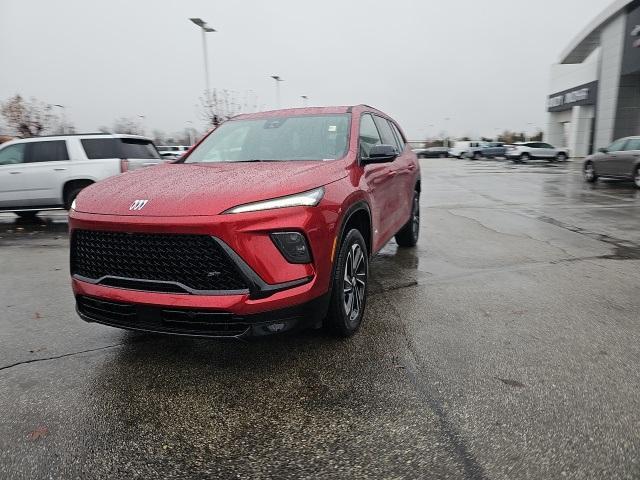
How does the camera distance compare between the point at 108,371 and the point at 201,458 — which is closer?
the point at 201,458

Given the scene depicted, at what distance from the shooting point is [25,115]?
3359 centimetres

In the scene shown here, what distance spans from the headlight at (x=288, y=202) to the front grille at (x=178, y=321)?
0.61m

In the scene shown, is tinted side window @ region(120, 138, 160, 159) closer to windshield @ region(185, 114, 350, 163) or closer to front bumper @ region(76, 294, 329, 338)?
windshield @ region(185, 114, 350, 163)

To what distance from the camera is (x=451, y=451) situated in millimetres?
2223

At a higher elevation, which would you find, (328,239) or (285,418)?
(328,239)

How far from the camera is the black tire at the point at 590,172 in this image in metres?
17.0

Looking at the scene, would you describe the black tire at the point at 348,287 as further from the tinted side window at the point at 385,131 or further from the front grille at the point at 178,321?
the tinted side window at the point at 385,131

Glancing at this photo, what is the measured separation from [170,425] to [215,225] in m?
1.09

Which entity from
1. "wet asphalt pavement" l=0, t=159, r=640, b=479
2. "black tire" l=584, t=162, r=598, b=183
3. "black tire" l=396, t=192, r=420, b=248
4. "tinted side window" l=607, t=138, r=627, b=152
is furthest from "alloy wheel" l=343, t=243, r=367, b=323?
"black tire" l=584, t=162, r=598, b=183

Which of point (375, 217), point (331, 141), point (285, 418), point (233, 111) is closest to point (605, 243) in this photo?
point (375, 217)

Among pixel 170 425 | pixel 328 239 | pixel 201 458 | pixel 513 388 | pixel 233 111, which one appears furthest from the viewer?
pixel 233 111

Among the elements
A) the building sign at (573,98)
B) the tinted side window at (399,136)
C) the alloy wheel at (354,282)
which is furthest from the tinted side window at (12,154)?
the building sign at (573,98)

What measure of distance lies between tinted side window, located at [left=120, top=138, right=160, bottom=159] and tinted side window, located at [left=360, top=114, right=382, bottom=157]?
6.81m

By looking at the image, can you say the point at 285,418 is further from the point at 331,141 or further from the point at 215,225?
the point at 331,141
